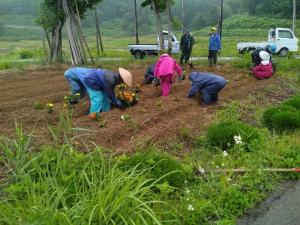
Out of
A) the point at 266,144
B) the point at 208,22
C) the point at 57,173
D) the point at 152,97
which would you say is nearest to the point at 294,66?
the point at 152,97

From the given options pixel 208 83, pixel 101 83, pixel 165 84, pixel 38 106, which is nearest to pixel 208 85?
pixel 208 83

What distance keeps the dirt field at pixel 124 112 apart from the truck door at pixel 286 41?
10.3m

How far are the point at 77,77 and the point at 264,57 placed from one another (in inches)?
238

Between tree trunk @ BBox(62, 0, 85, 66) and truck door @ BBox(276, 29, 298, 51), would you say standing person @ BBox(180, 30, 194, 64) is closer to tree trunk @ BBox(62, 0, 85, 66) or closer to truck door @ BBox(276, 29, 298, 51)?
tree trunk @ BBox(62, 0, 85, 66)

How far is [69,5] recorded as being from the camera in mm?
17469

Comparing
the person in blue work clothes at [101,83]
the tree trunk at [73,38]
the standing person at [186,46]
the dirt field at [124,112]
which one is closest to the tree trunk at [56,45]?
the tree trunk at [73,38]

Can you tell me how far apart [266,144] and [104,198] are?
3.46 metres

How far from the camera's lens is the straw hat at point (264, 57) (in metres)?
12.4

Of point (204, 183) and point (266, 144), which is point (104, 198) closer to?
point (204, 183)

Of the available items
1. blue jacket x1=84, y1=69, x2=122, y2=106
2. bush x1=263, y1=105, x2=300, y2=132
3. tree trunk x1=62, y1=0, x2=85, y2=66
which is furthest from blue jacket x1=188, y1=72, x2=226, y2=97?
tree trunk x1=62, y1=0, x2=85, y2=66

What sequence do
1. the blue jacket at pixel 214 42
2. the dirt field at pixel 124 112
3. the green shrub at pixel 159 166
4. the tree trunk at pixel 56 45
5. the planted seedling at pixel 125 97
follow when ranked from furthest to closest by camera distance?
the tree trunk at pixel 56 45, the blue jacket at pixel 214 42, the planted seedling at pixel 125 97, the dirt field at pixel 124 112, the green shrub at pixel 159 166

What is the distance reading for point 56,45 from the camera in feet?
61.1

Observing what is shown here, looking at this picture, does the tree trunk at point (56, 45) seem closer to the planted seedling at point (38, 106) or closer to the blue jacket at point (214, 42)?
the blue jacket at point (214, 42)

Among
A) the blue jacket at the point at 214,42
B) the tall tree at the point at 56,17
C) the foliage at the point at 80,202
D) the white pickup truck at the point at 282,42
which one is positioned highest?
the tall tree at the point at 56,17
